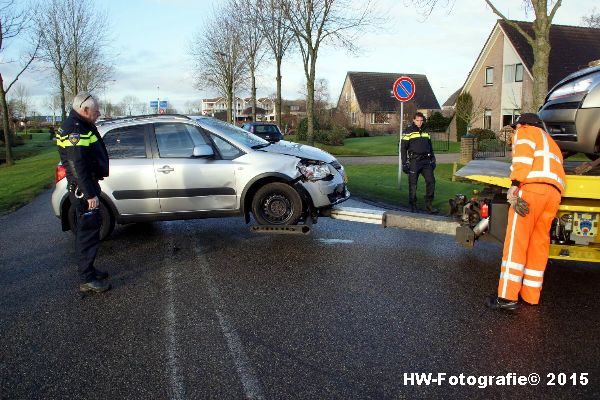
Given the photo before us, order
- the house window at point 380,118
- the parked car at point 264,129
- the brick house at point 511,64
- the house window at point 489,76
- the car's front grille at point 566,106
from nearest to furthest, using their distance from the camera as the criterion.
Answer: the car's front grille at point 566,106 < the parked car at point 264,129 < the brick house at point 511,64 < the house window at point 489,76 < the house window at point 380,118

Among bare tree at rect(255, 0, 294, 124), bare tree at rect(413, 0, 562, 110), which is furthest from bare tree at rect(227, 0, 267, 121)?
bare tree at rect(413, 0, 562, 110)

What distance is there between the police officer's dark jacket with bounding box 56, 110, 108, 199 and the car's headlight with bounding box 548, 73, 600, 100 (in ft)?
16.4

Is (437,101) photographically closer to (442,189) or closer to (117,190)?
(442,189)

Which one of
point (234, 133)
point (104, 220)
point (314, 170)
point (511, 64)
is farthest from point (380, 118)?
point (104, 220)

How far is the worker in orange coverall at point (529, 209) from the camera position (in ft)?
13.8

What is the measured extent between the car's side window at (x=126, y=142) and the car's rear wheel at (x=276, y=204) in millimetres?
1708

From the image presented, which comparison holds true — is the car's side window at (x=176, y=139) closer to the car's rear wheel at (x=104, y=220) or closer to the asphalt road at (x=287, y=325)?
the car's rear wheel at (x=104, y=220)

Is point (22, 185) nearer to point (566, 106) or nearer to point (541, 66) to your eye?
point (541, 66)

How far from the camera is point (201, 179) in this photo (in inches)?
255

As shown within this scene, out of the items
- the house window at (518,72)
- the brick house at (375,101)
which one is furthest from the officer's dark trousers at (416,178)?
the brick house at (375,101)

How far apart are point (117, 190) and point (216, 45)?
32.5 metres

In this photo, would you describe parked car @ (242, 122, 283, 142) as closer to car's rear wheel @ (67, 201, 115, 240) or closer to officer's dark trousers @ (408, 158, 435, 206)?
officer's dark trousers @ (408, 158, 435, 206)

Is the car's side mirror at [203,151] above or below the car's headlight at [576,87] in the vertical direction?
below

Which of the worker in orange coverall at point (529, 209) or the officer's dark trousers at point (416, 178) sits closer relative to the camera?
the worker in orange coverall at point (529, 209)
